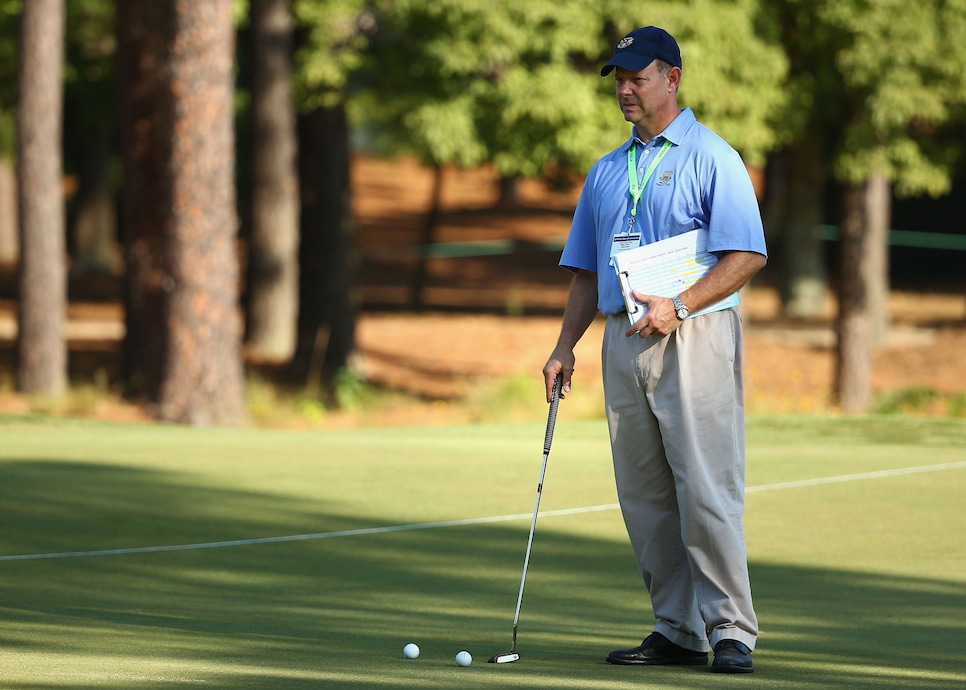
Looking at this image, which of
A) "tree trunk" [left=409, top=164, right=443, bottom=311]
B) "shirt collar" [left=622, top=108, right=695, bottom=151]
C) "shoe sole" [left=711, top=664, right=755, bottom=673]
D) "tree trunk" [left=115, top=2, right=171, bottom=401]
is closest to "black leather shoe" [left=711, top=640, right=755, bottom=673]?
"shoe sole" [left=711, top=664, right=755, bottom=673]

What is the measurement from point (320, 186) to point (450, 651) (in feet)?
56.8

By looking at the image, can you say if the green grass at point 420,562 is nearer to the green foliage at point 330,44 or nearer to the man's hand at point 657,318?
the man's hand at point 657,318

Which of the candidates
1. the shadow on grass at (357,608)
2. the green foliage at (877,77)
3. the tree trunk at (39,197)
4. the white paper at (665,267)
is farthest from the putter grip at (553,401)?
the tree trunk at (39,197)

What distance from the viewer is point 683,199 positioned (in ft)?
17.5

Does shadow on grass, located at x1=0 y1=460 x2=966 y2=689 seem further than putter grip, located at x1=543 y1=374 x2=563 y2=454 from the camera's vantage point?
No

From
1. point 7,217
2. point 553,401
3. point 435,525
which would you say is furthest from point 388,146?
point 7,217

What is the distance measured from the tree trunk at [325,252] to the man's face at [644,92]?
16901 millimetres

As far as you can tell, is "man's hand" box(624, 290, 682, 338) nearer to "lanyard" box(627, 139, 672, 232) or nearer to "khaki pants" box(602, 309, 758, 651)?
"khaki pants" box(602, 309, 758, 651)

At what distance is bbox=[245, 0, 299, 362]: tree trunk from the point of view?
86.9 feet

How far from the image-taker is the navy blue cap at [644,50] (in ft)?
17.6

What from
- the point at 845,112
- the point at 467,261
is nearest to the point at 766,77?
the point at 845,112

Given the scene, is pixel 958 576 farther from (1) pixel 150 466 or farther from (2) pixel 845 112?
(2) pixel 845 112

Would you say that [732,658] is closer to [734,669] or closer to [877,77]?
[734,669]

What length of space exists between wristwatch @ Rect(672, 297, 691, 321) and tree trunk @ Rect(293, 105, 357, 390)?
55.9ft
